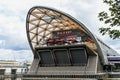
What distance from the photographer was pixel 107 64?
8900 cm

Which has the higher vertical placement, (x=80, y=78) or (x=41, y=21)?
(x=41, y=21)

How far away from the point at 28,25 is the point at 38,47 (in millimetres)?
8145

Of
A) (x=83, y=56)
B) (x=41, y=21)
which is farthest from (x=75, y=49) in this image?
(x=41, y=21)

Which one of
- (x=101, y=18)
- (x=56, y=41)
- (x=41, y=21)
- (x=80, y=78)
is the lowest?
(x=80, y=78)

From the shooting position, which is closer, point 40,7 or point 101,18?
point 101,18

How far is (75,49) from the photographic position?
268 ft

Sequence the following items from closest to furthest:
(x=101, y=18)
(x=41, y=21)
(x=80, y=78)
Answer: (x=101, y=18) < (x=80, y=78) < (x=41, y=21)

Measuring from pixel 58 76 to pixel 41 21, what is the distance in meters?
19.3

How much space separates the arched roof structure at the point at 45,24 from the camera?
7906cm

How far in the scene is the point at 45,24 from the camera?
89.2 m

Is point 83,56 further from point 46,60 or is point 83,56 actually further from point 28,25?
point 28,25

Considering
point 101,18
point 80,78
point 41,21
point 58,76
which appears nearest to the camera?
point 101,18

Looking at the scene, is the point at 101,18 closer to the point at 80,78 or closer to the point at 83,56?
the point at 80,78

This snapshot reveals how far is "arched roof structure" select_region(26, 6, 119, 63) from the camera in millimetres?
79062
